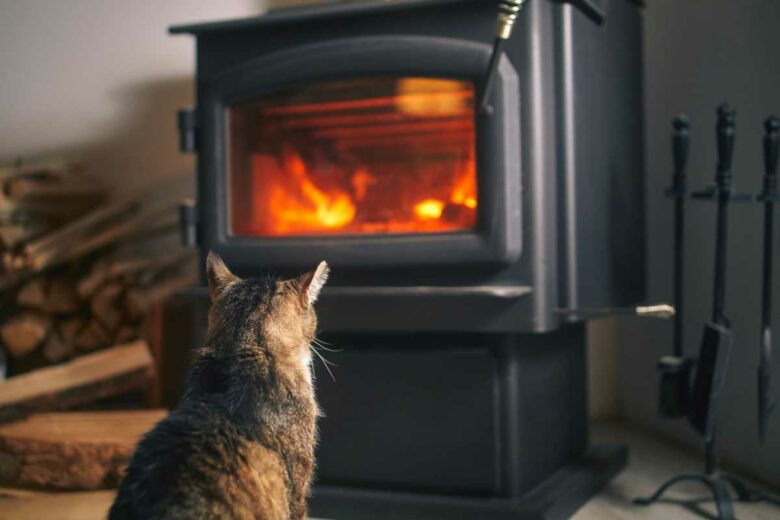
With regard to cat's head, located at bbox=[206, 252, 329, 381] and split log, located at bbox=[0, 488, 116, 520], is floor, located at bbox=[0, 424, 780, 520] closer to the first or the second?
split log, located at bbox=[0, 488, 116, 520]

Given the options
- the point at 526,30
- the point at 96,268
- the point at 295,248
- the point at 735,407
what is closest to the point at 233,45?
the point at 295,248

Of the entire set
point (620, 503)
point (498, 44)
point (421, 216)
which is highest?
point (498, 44)

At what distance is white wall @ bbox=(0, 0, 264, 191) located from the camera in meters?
2.03

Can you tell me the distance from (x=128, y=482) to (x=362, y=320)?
0.62m

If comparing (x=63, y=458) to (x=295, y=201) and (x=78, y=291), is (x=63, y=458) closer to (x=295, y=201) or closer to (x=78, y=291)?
(x=78, y=291)

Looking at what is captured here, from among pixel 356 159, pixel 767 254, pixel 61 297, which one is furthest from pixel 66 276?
pixel 767 254

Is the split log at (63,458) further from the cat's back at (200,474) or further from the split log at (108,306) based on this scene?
the cat's back at (200,474)

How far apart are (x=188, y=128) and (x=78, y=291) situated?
688 millimetres

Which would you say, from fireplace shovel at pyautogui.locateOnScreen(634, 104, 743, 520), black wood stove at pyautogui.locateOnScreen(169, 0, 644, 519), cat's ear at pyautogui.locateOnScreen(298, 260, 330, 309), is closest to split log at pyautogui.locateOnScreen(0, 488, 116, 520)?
black wood stove at pyautogui.locateOnScreen(169, 0, 644, 519)

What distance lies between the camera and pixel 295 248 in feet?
4.55

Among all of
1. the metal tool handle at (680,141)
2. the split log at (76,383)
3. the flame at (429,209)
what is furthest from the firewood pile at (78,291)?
the metal tool handle at (680,141)

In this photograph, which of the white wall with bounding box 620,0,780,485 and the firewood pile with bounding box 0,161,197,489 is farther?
the firewood pile with bounding box 0,161,197,489

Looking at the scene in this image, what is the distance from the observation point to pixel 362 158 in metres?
1.43

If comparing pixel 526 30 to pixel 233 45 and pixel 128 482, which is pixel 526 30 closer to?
pixel 233 45
